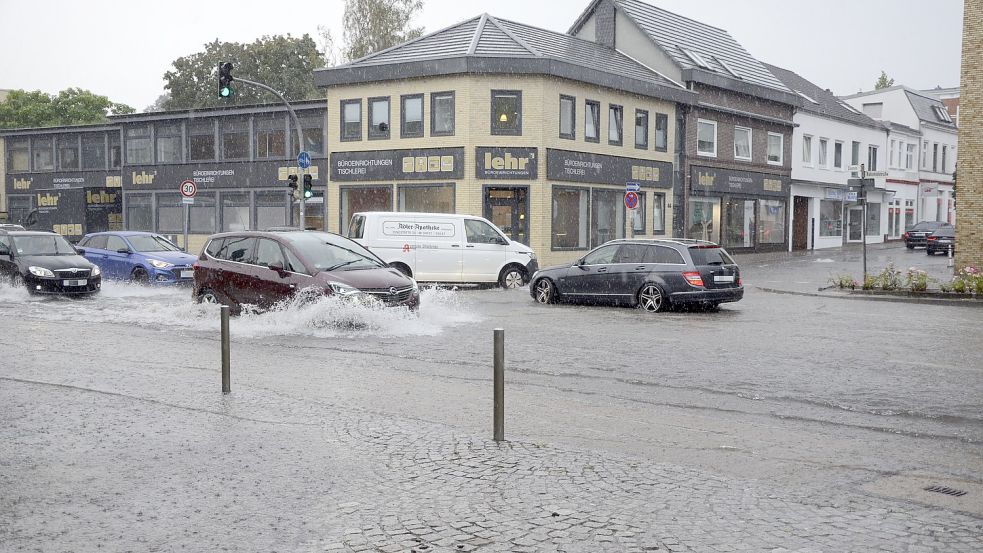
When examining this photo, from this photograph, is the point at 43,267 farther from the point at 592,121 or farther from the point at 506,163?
the point at 592,121

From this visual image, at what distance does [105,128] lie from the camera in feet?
145

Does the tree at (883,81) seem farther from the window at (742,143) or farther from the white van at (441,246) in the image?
the white van at (441,246)

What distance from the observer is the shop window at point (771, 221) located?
1710 inches

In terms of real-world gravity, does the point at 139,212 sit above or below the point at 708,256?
above

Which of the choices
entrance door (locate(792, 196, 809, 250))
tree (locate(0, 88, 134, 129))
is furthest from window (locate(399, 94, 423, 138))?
tree (locate(0, 88, 134, 129))

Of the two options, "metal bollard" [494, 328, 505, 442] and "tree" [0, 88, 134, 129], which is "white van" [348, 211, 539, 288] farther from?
"tree" [0, 88, 134, 129]

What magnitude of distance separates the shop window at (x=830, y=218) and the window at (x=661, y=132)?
1554 centimetres

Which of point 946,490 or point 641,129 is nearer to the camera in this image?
point 946,490

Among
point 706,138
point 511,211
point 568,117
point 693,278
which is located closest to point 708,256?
point 693,278

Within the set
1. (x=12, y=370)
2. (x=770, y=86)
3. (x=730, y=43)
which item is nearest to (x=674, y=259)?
(x=12, y=370)

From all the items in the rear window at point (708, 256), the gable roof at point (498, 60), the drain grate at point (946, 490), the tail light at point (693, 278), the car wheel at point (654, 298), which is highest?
the gable roof at point (498, 60)

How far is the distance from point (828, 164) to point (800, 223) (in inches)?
165

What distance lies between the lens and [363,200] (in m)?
33.4

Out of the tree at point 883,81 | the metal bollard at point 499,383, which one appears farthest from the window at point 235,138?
the tree at point 883,81
